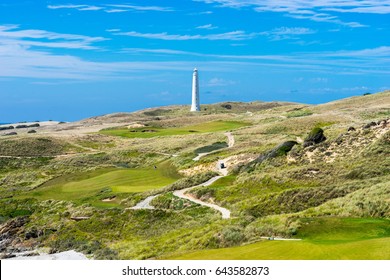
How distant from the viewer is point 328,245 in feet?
78.3

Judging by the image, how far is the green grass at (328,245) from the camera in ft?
71.8

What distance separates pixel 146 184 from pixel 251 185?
16.3 meters

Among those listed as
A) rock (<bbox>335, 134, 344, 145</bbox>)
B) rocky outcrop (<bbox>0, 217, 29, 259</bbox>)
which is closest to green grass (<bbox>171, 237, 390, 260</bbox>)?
rocky outcrop (<bbox>0, 217, 29, 259</bbox>)

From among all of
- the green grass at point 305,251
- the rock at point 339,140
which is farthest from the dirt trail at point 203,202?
the green grass at point 305,251

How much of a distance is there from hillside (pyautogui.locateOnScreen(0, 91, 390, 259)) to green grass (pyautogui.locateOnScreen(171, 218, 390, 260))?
6 centimetres

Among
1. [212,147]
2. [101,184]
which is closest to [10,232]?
[101,184]

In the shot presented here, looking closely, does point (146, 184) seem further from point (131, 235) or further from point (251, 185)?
point (131, 235)

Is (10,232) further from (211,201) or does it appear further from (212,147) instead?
(212,147)

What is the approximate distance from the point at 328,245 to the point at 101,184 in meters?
46.1

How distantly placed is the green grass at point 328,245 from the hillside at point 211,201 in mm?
60

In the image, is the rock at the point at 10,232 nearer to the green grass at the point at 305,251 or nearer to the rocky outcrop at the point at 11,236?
the rocky outcrop at the point at 11,236

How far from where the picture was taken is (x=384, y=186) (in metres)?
38.0

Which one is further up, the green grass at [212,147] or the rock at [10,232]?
the green grass at [212,147]

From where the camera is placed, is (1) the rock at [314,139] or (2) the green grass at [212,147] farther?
(2) the green grass at [212,147]
